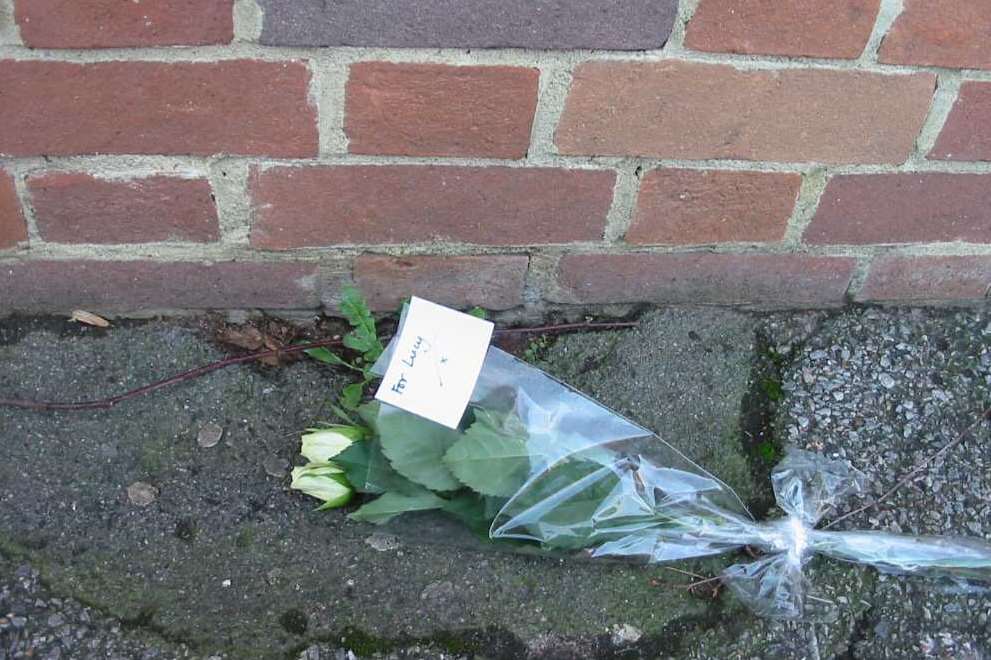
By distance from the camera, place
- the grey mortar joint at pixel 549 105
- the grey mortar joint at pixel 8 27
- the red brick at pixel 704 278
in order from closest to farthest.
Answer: the grey mortar joint at pixel 8 27 → the grey mortar joint at pixel 549 105 → the red brick at pixel 704 278

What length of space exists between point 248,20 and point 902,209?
0.84 m

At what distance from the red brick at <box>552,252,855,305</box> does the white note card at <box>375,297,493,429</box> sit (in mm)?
223

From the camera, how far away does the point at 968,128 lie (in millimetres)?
1099

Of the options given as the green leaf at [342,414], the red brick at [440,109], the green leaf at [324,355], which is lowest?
the green leaf at [342,414]

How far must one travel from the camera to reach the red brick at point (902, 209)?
3.73ft

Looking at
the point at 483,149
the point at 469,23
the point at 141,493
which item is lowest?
the point at 141,493

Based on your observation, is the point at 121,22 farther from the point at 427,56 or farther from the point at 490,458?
the point at 490,458

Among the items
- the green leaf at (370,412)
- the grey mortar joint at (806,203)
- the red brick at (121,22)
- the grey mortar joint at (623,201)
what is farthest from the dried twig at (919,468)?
the red brick at (121,22)

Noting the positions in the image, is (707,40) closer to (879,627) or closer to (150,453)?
(879,627)

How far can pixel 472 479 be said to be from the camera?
0.98 m

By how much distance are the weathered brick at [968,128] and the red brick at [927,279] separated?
0.55 feet

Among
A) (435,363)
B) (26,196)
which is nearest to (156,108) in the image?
(26,196)

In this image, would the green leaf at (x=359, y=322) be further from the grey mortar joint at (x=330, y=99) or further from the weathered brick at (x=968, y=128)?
the weathered brick at (x=968, y=128)

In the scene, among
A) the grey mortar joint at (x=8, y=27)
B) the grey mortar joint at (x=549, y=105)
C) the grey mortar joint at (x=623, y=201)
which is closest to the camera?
the grey mortar joint at (x=8, y=27)
